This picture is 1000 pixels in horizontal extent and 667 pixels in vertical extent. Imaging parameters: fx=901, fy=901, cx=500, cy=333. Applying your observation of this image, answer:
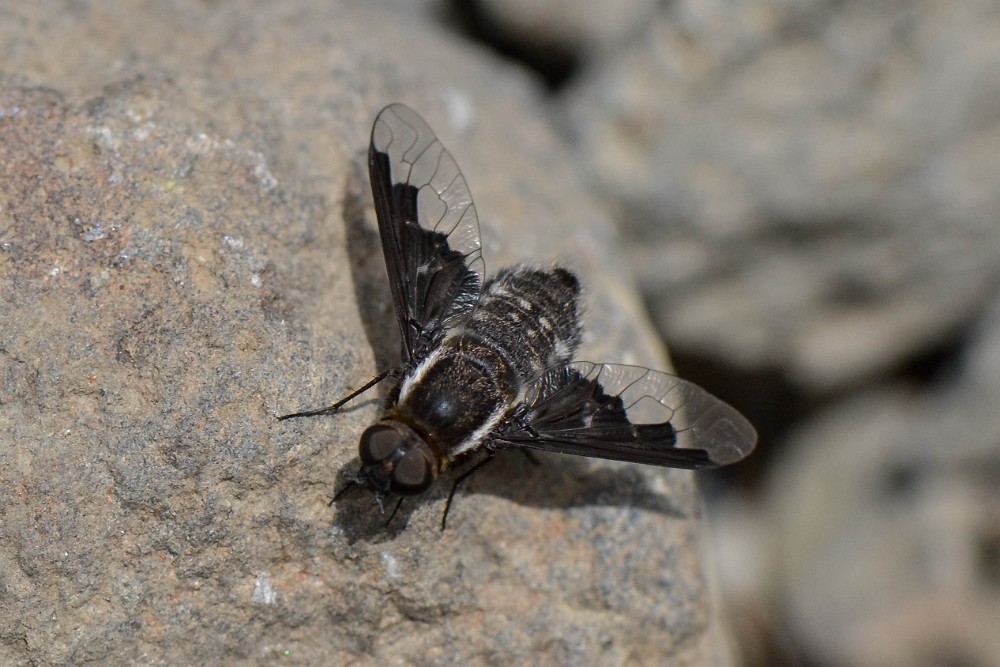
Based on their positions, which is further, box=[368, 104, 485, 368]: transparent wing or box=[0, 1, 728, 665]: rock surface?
box=[368, 104, 485, 368]: transparent wing

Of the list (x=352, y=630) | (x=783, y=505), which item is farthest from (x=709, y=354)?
(x=352, y=630)

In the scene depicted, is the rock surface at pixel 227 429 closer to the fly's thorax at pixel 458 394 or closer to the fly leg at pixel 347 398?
the fly leg at pixel 347 398

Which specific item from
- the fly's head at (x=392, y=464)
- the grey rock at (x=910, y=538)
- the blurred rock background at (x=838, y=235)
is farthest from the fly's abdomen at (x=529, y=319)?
the grey rock at (x=910, y=538)

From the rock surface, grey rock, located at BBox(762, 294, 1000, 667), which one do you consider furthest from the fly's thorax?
grey rock, located at BBox(762, 294, 1000, 667)

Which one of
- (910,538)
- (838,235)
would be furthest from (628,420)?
(910,538)

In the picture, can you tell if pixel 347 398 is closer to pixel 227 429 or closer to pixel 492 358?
pixel 227 429

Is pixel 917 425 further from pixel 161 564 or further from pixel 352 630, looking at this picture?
pixel 161 564

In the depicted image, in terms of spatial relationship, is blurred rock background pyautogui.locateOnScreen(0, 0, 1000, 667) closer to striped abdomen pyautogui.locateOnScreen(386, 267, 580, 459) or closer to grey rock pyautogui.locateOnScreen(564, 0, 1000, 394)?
grey rock pyautogui.locateOnScreen(564, 0, 1000, 394)
